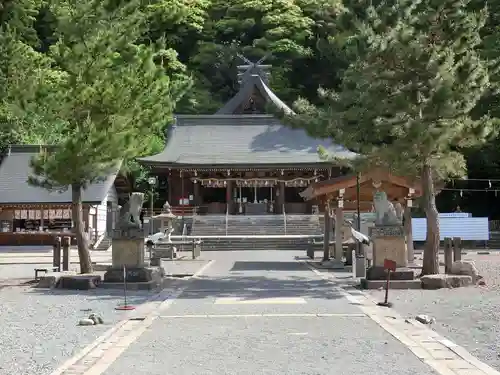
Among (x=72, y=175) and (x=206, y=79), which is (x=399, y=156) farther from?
(x=206, y=79)

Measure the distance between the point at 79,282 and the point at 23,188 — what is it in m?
24.4

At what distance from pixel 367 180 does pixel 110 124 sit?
25.8 feet

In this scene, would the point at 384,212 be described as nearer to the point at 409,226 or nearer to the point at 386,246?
the point at 386,246

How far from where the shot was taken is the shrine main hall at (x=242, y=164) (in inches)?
1511

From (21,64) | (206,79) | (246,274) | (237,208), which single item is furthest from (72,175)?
(206,79)

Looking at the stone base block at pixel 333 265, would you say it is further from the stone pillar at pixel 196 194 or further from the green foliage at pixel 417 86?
the stone pillar at pixel 196 194

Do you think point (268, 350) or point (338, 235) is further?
point (338, 235)

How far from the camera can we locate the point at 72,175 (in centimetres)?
1486

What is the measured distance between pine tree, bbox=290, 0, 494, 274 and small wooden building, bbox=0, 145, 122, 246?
21773 millimetres

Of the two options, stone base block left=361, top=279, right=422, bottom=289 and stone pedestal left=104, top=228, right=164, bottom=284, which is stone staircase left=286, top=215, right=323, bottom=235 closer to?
stone pedestal left=104, top=228, right=164, bottom=284

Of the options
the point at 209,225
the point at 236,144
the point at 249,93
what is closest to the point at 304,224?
the point at 209,225

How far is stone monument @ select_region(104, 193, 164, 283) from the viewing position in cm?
1433

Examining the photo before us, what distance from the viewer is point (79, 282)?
45.4 ft

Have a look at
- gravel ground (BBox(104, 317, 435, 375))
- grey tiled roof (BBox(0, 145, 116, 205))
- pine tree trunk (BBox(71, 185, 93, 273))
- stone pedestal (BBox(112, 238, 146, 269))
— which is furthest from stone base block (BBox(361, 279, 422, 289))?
grey tiled roof (BBox(0, 145, 116, 205))
